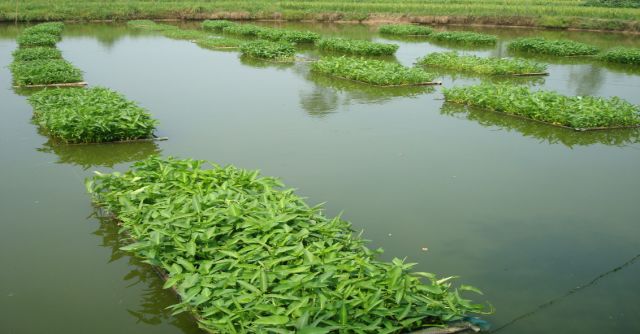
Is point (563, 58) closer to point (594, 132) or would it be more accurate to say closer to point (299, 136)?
point (594, 132)

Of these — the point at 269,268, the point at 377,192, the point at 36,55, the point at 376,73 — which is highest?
the point at 36,55

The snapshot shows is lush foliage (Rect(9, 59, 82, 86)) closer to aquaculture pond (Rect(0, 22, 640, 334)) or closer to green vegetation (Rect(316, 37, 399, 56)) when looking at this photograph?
aquaculture pond (Rect(0, 22, 640, 334))

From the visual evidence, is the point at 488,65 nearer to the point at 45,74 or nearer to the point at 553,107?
the point at 553,107

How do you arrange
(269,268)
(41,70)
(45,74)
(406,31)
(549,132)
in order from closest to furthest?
(269,268), (549,132), (45,74), (41,70), (406,31)

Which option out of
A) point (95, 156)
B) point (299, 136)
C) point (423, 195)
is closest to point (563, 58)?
point (299, 136)

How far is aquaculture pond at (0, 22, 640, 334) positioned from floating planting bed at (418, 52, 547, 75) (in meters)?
1.39

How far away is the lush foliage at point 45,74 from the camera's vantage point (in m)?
12.5

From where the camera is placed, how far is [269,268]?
13.7ft

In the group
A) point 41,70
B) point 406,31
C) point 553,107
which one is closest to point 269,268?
point 553,107

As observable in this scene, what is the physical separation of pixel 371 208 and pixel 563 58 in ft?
52.0

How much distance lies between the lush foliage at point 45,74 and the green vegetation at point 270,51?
5.90m

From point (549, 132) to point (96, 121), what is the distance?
24.1ft

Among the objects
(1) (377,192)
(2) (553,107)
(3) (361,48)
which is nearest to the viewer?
(1) (377,192)

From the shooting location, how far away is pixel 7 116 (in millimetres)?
10273
